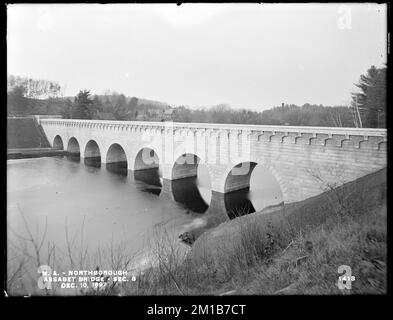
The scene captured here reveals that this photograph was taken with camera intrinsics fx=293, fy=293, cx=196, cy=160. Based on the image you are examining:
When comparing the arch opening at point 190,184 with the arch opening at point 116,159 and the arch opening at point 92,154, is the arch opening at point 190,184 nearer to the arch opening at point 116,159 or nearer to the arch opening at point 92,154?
the arch opening at point 116,159

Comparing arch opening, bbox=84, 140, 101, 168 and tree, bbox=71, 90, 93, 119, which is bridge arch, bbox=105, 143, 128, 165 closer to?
arch opening, bbox=84, 140, 101, 168

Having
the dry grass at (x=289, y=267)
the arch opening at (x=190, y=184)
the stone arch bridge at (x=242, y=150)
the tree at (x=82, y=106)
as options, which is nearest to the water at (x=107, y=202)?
the arch opening at (x=190, y=184)

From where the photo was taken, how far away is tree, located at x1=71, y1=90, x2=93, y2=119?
26.6 metres

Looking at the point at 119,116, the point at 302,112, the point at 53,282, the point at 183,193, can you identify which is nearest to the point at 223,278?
the point at 53,282

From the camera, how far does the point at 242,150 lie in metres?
14.1

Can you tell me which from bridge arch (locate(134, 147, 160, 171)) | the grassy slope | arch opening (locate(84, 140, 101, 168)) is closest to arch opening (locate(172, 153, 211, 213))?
bridge arch (locate(134, 147, 160, 171))

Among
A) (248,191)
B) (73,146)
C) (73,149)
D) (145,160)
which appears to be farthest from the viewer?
(73,146)

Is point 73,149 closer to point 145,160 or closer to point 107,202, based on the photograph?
point 145,160

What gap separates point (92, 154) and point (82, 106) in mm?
4500

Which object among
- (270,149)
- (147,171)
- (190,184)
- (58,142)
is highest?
(58,142)

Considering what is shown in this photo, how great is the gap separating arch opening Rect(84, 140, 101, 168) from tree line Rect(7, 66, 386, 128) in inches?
102

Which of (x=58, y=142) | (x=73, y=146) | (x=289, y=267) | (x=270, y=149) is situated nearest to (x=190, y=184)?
(x=270, y=149)
